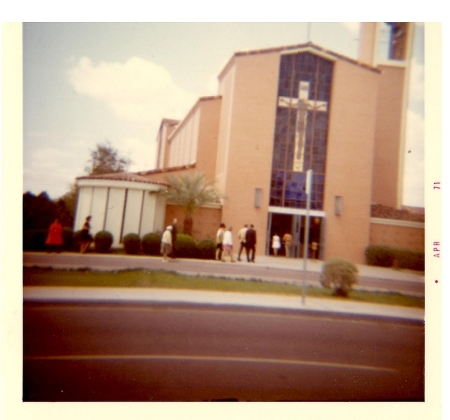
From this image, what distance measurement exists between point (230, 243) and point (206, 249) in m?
0.43

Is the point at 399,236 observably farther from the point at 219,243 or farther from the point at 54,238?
the point at 54,238

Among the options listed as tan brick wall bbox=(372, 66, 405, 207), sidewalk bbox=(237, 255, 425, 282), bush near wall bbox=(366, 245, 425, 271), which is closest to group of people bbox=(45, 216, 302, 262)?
sidewalk bbox=(237, 255, 425, 282)

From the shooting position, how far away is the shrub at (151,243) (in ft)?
16.2

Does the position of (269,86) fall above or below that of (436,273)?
above

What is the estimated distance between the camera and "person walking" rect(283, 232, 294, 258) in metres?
5.38

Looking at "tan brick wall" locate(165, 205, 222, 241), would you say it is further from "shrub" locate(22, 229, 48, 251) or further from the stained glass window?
"shrub" locate(22, 229, 48, 251)

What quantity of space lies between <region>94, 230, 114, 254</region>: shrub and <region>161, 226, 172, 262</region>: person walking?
2.64 ft

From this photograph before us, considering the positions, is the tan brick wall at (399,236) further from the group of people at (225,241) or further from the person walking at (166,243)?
the person walking at (166,243)

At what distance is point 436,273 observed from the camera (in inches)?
169

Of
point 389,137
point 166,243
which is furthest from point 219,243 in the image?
point 389,137

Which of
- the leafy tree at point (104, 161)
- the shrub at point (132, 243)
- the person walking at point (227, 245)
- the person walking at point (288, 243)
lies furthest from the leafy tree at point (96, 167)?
the person walking at point (288, 243)
